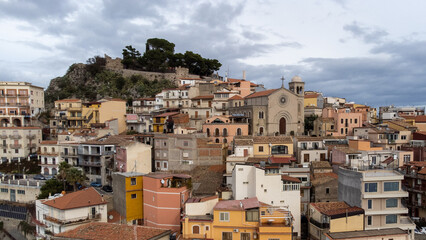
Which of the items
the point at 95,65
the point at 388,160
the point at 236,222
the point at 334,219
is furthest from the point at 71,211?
the point at 95,65

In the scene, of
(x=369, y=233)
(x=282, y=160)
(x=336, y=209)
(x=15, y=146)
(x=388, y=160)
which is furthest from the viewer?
(x=15, y=146)

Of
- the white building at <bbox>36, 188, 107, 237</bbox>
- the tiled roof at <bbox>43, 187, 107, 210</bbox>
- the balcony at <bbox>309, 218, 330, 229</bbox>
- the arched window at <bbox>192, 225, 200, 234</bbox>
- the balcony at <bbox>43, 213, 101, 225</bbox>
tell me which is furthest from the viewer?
the tiled roof at <bbox>43, 187, 107, 210</bbox>

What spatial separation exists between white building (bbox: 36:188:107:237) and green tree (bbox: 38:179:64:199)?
319 inches

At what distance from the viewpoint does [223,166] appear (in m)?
46.2

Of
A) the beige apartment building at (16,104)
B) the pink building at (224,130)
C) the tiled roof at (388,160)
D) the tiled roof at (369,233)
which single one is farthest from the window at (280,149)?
the beige apartment building at (16,104)

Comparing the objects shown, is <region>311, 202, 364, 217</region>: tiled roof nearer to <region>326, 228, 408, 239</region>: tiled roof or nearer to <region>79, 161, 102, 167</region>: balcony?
<region>326, 228, 408, 239</region>: tiled roof

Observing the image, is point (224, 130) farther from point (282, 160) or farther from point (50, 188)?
point (50, 188)

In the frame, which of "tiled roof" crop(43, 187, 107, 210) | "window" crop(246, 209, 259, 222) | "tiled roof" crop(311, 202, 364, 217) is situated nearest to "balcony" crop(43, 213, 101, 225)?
"tiled roof" crop(43, 187, 107, 210)

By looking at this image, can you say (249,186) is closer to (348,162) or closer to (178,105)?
(348,162)

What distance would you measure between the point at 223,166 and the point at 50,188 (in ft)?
70.2

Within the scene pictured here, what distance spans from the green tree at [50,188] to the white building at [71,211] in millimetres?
8111

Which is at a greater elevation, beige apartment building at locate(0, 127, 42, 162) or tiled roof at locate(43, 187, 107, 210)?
beige apartment building at locate(0, 127, 42, 162)

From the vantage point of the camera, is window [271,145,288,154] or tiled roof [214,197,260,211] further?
window [271,145,288,154]

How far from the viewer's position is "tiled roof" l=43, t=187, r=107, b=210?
3263 centimetres
